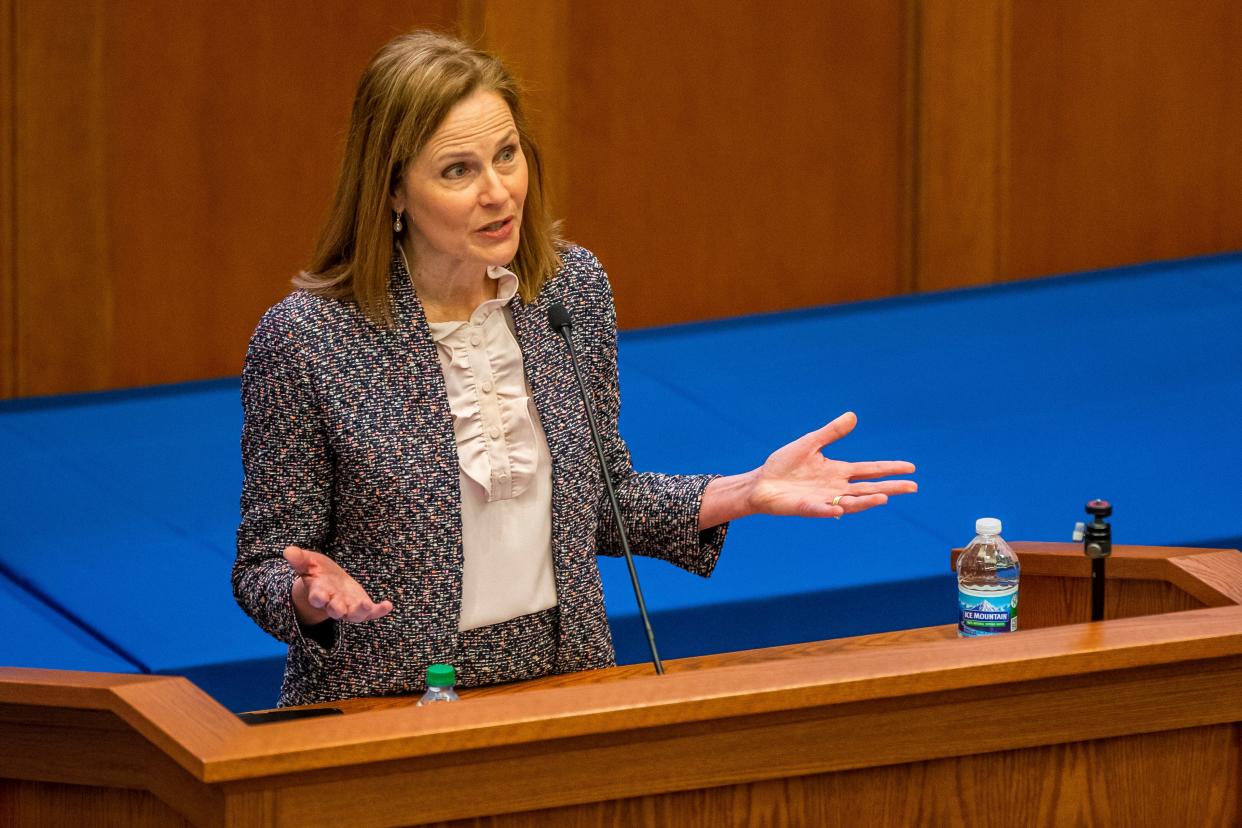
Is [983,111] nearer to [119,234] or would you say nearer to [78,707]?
[119,234]

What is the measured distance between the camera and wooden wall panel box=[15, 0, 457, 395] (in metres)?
4.18

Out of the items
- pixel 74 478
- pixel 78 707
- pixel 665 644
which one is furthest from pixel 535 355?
pixel 74 478

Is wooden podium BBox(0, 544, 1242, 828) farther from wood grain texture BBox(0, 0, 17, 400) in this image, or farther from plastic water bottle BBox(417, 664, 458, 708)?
wood grain texture BBox(0, 0, 17, 400)

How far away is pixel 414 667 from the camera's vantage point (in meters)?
1.93

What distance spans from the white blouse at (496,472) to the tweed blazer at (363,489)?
0.02m

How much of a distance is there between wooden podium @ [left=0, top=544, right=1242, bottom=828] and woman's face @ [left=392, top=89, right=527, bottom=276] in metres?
0.57

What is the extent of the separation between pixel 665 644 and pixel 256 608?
4.51ft

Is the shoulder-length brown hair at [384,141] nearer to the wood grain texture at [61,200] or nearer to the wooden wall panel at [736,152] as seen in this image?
the wood grain texture at [61,200]

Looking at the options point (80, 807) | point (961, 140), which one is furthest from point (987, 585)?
point (961, 140)

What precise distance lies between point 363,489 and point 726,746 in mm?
563

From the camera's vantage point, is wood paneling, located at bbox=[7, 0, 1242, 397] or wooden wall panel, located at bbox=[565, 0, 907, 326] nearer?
wood paneling, located at bbox=[7, 0, 1242, 397]

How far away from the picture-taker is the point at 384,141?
6.36 ft

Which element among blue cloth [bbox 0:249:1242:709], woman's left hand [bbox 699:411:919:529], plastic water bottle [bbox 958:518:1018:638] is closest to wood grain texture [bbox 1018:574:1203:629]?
plastic water bottle [bbox 958:518:1018:638]

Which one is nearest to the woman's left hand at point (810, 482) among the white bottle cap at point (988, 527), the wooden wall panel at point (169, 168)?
the white bottle cap at point (988, 527)
